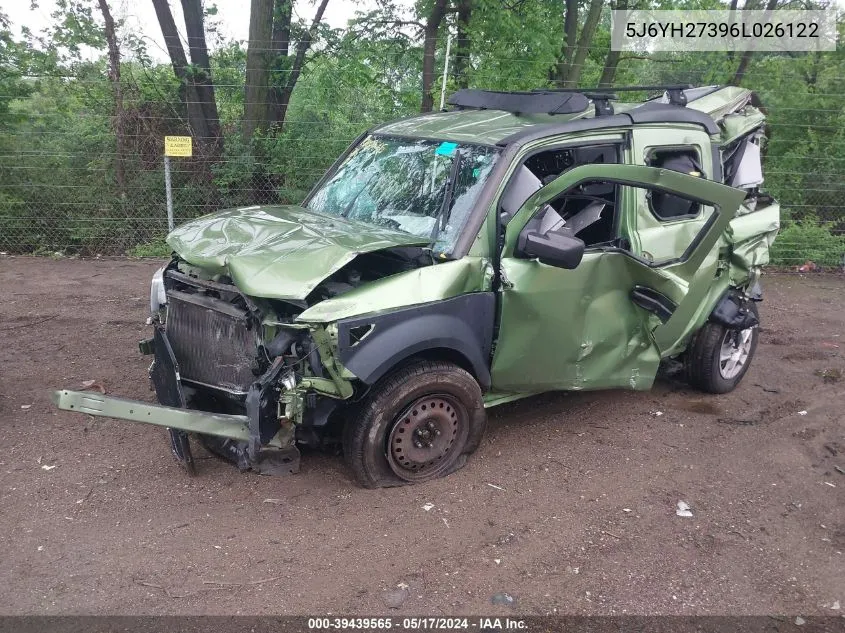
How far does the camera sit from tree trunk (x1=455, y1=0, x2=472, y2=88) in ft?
34.4

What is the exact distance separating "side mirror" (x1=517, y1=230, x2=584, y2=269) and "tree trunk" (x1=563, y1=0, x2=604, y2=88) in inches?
357

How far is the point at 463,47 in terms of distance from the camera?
1052 centimetres

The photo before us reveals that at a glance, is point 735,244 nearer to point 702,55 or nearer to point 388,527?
point 388,527

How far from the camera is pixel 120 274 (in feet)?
29.3

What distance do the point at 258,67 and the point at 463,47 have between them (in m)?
3.10

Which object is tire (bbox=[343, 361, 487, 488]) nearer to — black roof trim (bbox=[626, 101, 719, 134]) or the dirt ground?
the dirt ground

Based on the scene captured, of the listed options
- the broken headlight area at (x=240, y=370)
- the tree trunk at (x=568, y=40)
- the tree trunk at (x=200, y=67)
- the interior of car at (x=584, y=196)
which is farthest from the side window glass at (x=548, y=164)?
the tree trunk at (x=568, y=40)

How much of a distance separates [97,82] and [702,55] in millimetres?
10940

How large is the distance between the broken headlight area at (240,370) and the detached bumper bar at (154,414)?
0.10 meters

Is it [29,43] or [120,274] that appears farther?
[29,43]

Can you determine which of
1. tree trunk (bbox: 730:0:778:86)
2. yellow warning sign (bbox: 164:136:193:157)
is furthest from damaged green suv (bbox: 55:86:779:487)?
tree trunk (bbox: 730:0:778:86)

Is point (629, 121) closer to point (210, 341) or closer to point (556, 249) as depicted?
point (556, 249)

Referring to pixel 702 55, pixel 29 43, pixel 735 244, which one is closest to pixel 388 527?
pixel 735 244

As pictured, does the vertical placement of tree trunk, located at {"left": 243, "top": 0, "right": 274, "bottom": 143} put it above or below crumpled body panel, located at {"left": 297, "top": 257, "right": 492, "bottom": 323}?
above
